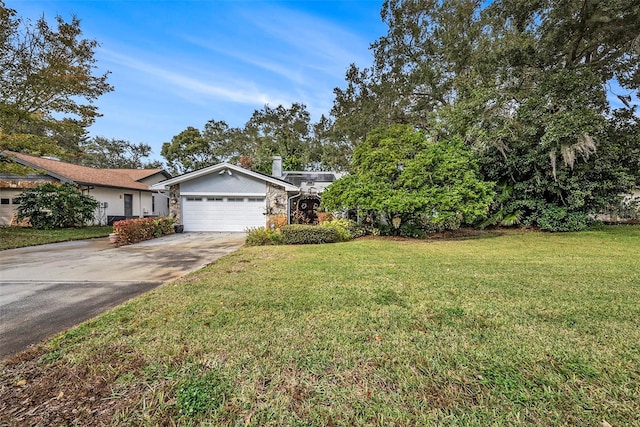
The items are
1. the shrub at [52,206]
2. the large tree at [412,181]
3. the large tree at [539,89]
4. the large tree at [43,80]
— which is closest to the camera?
the large tree at [412,181]

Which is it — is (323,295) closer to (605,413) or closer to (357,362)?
(357,362)

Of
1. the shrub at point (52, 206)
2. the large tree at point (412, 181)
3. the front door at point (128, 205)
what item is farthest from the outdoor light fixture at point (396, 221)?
the front door at point (128, 205)

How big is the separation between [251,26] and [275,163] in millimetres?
8182

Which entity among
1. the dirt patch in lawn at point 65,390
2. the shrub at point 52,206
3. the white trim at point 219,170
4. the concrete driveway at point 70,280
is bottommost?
the dirt patch in lawn at point 65,390

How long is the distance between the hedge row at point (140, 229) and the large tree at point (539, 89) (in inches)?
505

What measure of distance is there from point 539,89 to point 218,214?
14.8m

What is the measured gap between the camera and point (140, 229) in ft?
36.2

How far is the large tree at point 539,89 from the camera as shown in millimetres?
10320

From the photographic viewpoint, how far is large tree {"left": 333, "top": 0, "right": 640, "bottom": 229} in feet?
33.9

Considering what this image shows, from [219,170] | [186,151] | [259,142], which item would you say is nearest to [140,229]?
[219,170]

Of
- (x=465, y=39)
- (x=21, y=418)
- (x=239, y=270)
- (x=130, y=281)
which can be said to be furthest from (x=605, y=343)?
(x=465, y=39)

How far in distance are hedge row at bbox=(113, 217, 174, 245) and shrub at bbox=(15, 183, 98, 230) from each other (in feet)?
17.7

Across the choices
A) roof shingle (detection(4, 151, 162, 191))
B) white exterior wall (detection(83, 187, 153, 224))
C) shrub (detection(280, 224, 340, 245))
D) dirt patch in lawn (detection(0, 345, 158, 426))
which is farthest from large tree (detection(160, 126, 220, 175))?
dirt patch in lawn (detection(0, 345, 158, 426))

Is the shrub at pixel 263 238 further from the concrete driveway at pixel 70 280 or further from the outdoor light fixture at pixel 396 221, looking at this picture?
the outdoor light fixture at pixel 396 221
